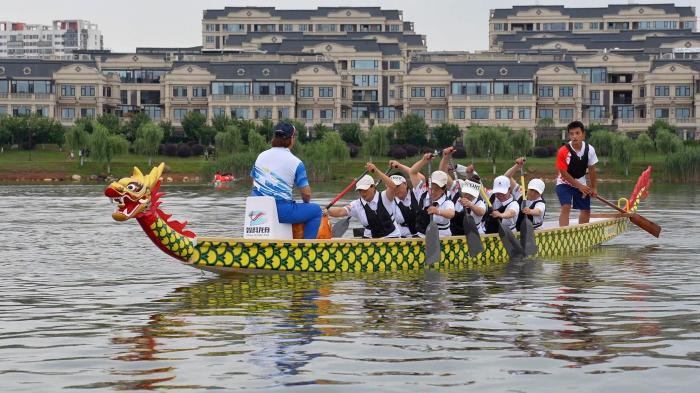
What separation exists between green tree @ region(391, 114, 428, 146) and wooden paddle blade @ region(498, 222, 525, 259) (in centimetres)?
9536

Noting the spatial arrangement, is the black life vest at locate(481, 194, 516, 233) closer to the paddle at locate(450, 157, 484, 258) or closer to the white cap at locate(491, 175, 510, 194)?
the white cap at locate(491, 175, 510, 194)

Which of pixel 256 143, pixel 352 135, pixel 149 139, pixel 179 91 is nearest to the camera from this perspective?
pixel 256 143

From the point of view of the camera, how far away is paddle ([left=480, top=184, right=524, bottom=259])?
22389 mm

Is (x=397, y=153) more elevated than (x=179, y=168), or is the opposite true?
(x=397, y=153)

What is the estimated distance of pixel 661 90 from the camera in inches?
5438

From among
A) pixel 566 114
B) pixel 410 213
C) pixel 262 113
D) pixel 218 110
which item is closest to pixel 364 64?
pixel 262 113

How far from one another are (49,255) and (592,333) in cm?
1354

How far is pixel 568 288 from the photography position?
18.8 meters

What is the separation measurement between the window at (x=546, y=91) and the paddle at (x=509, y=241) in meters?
116

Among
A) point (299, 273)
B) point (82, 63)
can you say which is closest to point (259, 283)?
point (299, 273)

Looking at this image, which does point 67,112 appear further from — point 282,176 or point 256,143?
point 282,176

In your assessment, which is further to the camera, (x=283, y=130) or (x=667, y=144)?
(x=667, y=144)

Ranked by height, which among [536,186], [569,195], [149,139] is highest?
[149,139]

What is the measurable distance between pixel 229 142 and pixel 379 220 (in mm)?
81657
